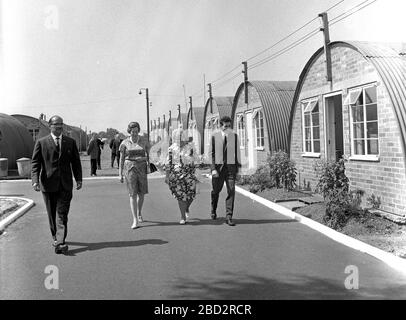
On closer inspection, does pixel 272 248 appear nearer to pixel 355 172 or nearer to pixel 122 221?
pixel 122 221

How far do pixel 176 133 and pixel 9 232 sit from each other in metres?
3.56

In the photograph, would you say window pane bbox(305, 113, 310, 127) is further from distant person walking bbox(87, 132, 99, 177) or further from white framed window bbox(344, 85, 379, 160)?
distant person walking bbox(87, 132, 99, 177)

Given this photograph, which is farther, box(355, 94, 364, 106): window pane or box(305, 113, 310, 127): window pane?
box(305, 113, 310, 127): window pane

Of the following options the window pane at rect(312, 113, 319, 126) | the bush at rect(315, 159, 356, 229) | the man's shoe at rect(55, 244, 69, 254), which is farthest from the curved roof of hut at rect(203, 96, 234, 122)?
the man's shoe at rect(55, 244, 69, 254)

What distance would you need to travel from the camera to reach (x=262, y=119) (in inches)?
700

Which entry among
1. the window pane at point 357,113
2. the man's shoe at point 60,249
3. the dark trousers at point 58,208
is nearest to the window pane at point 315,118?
the window pane at point 357,113

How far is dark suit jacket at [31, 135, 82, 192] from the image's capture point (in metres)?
6.43

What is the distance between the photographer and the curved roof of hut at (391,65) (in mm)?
8219

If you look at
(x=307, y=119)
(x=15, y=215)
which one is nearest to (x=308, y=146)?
(x=307, y=119)

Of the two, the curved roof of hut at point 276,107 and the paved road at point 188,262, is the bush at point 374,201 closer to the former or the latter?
the paved road at point 188,262

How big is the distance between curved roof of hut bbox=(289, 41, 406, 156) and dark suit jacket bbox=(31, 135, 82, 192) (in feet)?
19.4

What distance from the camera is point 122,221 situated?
8.72 m

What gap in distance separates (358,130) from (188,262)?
591 cm

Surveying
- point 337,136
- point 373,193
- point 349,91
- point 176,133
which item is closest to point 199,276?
point 176,133
